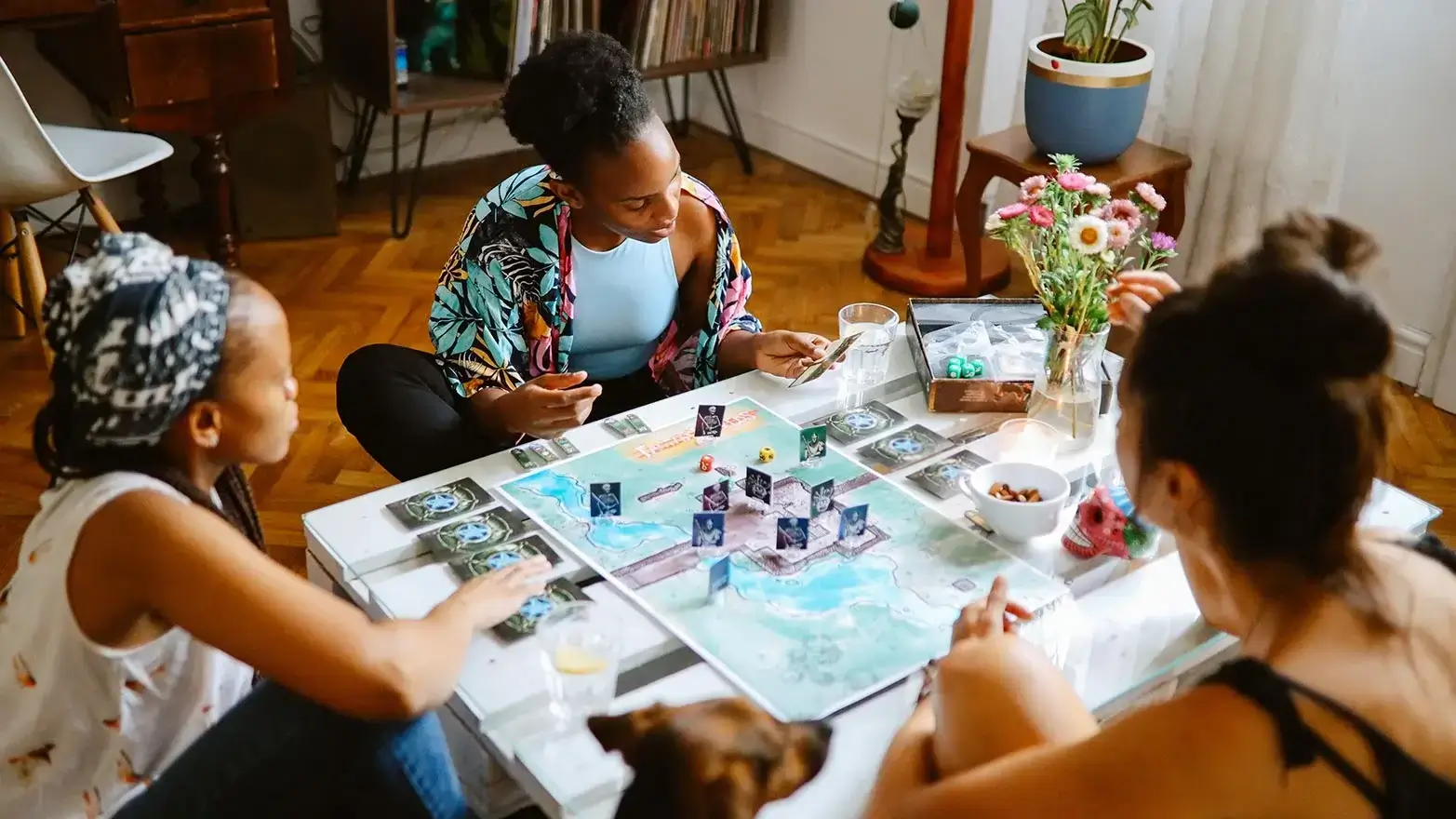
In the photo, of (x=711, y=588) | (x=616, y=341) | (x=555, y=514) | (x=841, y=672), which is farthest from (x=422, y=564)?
(x=616, y=341)

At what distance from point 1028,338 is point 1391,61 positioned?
137cm

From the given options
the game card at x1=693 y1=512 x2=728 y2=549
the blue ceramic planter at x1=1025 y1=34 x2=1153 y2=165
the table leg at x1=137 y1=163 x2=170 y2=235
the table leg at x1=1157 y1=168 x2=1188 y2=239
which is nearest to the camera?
the game card at x1=693 y1=512 x2=728 y2=549

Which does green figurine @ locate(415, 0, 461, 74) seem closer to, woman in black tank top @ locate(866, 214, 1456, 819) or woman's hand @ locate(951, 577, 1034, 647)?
woman's hand @ locate(951, 577, 1034, 647)

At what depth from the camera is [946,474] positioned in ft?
5.26

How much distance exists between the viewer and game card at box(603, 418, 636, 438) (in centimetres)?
167

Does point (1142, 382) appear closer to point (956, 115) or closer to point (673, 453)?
point (673, 453)

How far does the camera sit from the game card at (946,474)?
1573mm

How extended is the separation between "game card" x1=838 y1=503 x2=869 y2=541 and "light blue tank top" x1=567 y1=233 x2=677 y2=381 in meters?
0.64

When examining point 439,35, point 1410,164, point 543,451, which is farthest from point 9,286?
point 1410,164

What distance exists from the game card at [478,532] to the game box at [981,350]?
1.94 feet

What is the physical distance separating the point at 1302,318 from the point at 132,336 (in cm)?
88

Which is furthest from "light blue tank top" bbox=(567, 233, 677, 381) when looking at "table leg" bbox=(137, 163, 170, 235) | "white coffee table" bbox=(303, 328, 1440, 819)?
"table leg" bbox=(137, 163, 170, 235)

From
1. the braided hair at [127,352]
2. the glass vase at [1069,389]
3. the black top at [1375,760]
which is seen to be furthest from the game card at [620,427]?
the black top at [1375,760]

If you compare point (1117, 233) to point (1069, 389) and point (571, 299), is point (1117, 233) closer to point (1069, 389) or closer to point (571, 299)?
point (1069, 389)
